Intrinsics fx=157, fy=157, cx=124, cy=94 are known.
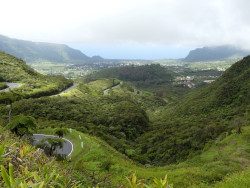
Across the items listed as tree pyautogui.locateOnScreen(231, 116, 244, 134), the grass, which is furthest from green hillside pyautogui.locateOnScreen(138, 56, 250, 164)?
the grass

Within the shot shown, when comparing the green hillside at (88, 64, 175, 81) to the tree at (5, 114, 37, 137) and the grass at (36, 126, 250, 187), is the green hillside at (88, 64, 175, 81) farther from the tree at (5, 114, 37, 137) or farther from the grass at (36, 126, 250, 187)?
the tree at (5, 114, 37, 137)

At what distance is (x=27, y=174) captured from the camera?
2.33 meters

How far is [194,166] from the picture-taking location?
514 inches

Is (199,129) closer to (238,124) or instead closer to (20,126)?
(238,124)

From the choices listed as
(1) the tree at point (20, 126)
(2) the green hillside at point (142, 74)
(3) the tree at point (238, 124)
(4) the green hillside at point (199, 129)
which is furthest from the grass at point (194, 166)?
(2) the green hillside at point (142, 74)

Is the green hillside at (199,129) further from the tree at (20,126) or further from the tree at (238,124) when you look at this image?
the tree at (20,126)

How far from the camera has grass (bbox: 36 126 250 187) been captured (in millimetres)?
8977

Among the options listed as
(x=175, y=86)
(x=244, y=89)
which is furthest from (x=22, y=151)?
(x=175, y=86)

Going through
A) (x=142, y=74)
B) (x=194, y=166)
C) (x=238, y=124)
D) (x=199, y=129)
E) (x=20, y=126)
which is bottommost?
(x=199, y=129)

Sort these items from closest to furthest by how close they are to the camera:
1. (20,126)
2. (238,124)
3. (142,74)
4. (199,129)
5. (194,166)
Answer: (20,126), (194,166), (238,124), (199,129), (142,74)

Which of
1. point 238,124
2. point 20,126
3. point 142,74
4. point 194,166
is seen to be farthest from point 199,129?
point 142,74

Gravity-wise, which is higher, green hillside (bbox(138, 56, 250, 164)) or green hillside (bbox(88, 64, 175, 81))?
green hillside (bbox(88, 64, 175, 81))

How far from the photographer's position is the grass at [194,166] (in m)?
8.98

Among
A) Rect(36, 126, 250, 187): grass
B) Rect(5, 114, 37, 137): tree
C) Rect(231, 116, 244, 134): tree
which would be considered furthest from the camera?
Rect(231, 116, 244, 134): tree
